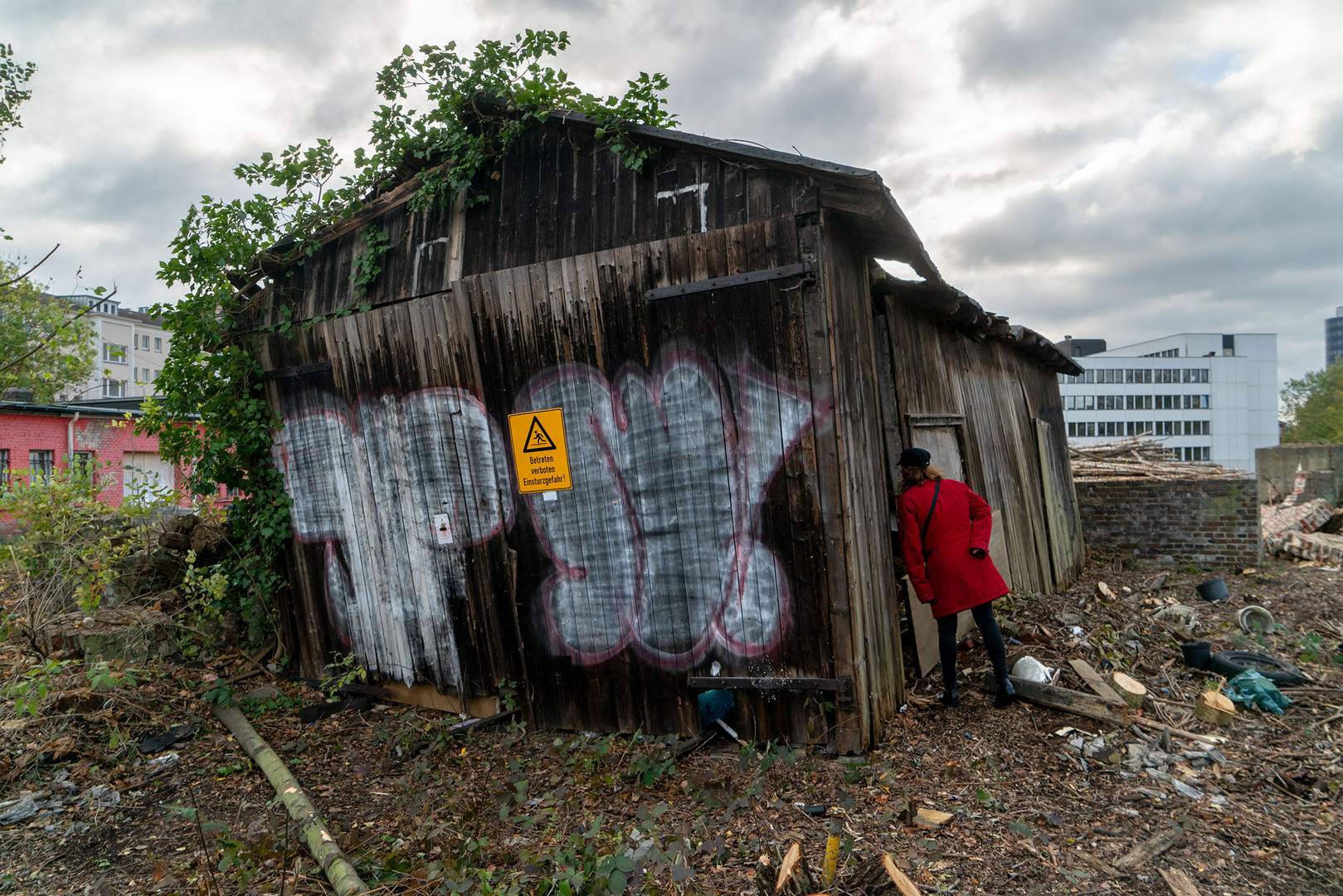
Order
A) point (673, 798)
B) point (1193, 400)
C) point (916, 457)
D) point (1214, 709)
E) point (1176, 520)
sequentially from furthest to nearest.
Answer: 1. point (1193, 400)
2. point (1176, 520)
3. point (916, 457)
4. point (1214, 709)
5. point (673, 798)

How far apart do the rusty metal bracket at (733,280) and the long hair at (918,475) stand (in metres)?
1.66

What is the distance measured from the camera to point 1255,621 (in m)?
7.36

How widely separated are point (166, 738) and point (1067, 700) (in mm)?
6440

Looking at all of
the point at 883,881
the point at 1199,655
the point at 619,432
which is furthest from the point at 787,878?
the point at 1199,655

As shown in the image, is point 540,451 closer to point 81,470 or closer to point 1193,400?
point 81,470

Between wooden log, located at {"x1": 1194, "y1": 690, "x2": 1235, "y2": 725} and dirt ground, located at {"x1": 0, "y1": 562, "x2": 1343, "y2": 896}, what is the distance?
A: 0.29ft

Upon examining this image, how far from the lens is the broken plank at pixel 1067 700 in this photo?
Result: 4844mm

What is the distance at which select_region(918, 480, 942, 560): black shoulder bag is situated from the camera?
17.0ft

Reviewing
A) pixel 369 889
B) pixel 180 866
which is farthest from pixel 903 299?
pixel 180 866

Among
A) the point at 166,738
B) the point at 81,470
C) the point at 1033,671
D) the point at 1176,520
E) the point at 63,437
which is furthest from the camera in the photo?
the point at 63,437

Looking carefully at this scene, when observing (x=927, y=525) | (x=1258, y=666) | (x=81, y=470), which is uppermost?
(x=81, y=470)

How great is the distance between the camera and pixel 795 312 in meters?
4.57

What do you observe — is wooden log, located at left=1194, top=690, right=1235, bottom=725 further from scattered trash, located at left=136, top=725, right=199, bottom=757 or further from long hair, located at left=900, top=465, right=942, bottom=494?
scattered trash, located at left=136, top=725, right=199, bottom=757

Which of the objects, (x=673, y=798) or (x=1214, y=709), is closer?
(x=673, y=798)
